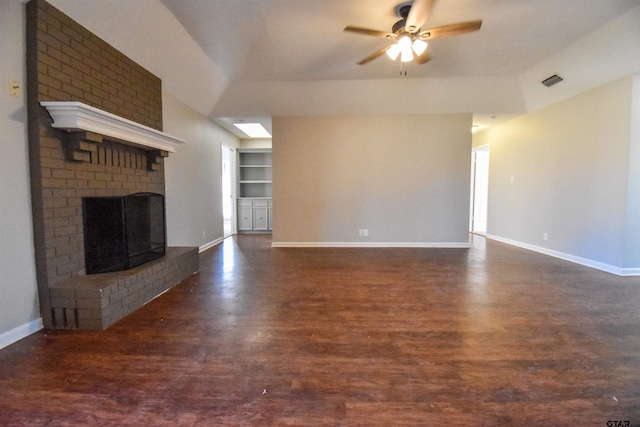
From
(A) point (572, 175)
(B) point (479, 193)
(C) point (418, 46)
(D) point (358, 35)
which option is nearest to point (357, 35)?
(D) point (358, 35)

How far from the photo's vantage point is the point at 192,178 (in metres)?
4.81

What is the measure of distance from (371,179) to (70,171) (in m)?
4.42

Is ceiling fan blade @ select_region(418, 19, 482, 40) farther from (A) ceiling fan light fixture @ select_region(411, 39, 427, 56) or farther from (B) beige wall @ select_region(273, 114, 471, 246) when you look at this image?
(B) beige wall @ select_region(273, 114, 471, 246)

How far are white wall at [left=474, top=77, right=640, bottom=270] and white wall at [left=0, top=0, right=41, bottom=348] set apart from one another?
6.18 meters

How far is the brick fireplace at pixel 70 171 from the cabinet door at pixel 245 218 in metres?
4.46

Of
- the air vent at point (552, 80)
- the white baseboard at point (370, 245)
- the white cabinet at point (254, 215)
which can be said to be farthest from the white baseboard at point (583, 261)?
the white cabinet at point (254, 215)

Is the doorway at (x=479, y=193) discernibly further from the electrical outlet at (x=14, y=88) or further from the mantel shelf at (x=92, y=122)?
the electrical outlet at (x=14, y=88)

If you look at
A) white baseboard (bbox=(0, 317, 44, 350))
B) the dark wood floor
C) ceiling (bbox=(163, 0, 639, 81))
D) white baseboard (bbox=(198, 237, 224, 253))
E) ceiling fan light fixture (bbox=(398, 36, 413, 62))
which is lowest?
the dark wood floor

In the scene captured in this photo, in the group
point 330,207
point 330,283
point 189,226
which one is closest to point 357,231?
point 330,207

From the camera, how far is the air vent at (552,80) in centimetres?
406

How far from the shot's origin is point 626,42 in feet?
10.2

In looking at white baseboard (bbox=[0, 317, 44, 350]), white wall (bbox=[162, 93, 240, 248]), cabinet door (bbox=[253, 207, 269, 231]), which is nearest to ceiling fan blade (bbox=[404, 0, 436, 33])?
white wall (bbox=[162, 93, 240, 248])

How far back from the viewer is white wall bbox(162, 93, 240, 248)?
13.6 ft

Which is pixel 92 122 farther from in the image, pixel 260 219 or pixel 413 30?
pixel 260 219
